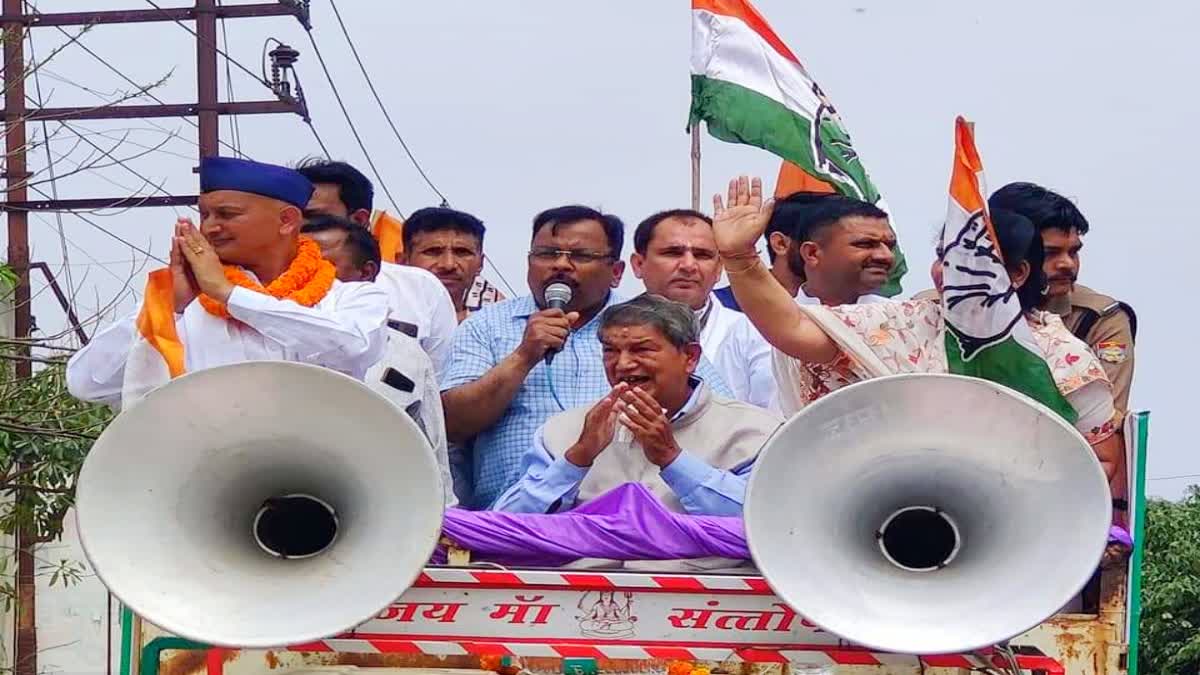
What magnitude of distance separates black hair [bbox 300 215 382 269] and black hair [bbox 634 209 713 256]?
1.04 m

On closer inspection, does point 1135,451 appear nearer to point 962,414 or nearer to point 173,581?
point 962,414

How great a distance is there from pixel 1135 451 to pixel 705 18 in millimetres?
2978

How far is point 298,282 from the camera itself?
208 inches

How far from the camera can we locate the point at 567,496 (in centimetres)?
519

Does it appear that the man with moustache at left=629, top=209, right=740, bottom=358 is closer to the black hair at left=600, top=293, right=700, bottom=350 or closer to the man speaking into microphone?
the man speaking into microphone

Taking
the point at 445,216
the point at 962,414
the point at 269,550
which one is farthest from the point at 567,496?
the point at 445,216

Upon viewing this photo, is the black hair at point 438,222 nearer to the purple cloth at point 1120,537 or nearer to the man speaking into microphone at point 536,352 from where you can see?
the man speaking into microphone at point 536,352

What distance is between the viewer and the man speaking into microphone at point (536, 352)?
5.93 metres

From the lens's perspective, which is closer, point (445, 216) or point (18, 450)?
point (445, 216)

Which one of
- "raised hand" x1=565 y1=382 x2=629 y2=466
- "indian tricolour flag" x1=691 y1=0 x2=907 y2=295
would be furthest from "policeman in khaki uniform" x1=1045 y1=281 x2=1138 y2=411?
"raised hand" x1=565 y1=382 x2=629 y2=466

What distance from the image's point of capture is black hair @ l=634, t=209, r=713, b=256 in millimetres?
7180

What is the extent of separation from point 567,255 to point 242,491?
6.90 feet

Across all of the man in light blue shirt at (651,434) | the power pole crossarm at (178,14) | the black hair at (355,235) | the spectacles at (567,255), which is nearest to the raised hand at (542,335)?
the man in light blue shirt at (651,434)

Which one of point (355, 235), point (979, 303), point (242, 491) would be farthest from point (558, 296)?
point (242, 491)
